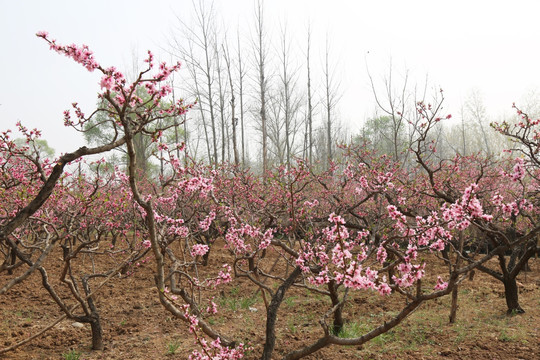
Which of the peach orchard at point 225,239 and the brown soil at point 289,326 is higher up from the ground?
the peach orchard at point 225,239

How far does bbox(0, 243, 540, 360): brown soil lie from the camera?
4289mm

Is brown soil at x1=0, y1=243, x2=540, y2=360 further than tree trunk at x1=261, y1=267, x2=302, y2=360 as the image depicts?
Yes

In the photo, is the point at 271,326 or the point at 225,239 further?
the point at 225,239

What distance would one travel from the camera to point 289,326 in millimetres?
5305

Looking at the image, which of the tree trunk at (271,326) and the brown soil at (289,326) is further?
the brown soil at (289,326)

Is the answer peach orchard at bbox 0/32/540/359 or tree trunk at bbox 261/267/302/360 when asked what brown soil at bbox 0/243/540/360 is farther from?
tree trunk at bbox 261/267/302/360

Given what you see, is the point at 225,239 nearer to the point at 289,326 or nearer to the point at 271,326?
the point at 289,326

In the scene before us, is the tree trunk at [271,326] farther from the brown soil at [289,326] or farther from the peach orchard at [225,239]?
the brown soil at [289,326]

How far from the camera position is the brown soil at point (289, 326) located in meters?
4.29

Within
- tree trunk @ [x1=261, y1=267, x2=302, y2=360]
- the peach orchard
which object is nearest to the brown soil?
the peach orchard

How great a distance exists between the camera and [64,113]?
2.91m

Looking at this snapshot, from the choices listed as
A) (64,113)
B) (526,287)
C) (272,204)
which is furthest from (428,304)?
(64,113)

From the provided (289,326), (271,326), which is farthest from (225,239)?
(271,326)

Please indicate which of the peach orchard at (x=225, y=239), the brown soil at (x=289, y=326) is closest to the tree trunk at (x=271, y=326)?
the peach orchard at (x=225, y=239)
